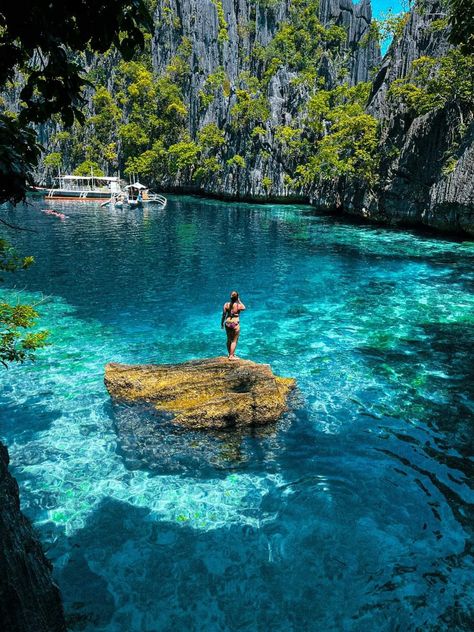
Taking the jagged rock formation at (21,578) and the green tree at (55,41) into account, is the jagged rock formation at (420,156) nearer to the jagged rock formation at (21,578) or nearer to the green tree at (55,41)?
the green tree at (55,41)

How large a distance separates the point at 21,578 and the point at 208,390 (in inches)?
316

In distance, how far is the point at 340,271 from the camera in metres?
31.6

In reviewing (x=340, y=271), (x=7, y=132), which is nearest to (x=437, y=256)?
(x=340, y=271)

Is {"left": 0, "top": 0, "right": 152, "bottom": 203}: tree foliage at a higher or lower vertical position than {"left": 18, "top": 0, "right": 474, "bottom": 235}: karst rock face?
lower

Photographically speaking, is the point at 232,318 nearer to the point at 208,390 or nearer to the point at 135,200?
the point at 208,390

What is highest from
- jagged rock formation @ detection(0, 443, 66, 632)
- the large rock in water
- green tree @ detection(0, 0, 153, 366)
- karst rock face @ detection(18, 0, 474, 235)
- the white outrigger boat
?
karst rock face @ detection(18, 0, 474, 235)

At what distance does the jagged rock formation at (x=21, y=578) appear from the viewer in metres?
4.22

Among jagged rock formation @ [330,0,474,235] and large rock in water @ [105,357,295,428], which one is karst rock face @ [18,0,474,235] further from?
large rock in water @ [105,357,295,428]

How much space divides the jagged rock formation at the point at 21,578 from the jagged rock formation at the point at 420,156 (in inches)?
1595

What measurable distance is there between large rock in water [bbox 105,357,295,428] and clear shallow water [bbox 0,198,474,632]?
446 millimetres

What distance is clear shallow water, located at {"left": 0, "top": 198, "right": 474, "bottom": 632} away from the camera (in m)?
7.30

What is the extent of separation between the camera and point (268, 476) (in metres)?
10.1

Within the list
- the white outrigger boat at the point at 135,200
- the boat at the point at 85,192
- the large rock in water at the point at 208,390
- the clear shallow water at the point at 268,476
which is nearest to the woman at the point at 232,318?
the large rock in water at the point at 208,390

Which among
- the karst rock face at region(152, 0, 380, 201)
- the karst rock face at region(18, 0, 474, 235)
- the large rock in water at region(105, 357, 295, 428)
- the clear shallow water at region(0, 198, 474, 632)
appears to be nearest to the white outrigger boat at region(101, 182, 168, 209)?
the karst rock face at region(152, 0, 380, 201)
